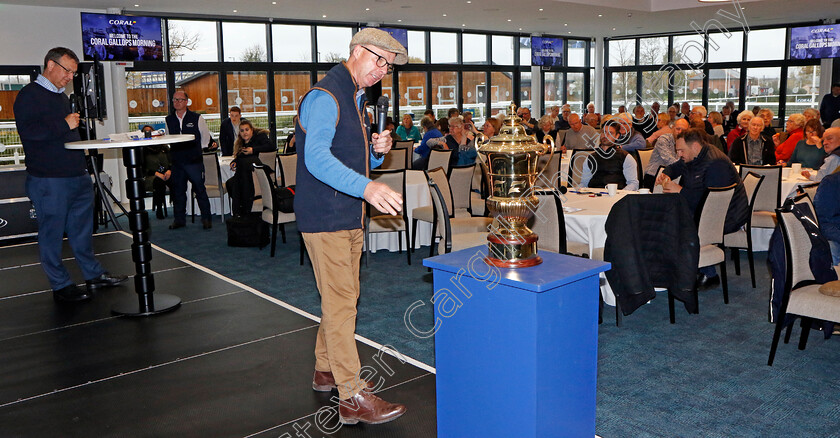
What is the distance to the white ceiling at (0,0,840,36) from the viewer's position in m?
11.4

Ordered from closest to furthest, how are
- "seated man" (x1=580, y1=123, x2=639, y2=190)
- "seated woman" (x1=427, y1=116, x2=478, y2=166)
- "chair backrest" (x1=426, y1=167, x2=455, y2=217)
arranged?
"chair backrest" (x1=426, y1=167, x2=455, y2=217) → "seated man" (x1=580, y1=123, x2=639, y2=190) → "seated woman" (x1=427, y1=116, x2=478, y2=166)

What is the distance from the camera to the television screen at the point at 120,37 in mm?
11117

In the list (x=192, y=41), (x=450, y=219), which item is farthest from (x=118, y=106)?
(x=450, y=219)

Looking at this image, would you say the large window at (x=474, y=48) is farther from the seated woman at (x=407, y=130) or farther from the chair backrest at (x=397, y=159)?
the chair backrest at (x=397, y=159)

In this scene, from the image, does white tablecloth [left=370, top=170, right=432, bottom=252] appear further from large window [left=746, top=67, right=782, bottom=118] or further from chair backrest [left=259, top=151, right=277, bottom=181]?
large window [left=746, top=67, right=782, bottom=118]

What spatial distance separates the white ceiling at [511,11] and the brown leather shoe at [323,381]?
905 centimetres

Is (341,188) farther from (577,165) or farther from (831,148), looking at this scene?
(577,165)

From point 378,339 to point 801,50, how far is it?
16311mm

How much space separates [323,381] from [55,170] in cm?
277

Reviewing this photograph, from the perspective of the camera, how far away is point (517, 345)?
2.16 meters

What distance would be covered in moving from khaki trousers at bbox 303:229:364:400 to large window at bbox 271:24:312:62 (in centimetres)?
1172

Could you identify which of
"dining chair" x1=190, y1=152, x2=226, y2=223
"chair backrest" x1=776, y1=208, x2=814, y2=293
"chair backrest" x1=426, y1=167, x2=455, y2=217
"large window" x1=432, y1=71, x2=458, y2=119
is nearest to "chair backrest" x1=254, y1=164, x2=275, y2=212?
"chair backrest" x1=426, y1=167, x2=455, y2=217

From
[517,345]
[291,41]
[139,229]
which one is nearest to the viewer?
[517,345]

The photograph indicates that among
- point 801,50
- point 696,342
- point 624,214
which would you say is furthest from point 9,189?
point 801,50
